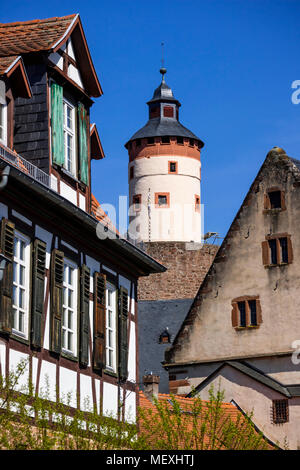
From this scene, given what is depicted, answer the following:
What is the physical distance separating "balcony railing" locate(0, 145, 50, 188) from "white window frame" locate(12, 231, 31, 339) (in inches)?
42.8

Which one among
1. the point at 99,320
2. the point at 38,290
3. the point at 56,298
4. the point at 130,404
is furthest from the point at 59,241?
the point at 130,404

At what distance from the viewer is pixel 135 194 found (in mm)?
74625

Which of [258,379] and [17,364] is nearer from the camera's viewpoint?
[17,364]

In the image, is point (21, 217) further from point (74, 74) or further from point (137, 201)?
point (137, 201)

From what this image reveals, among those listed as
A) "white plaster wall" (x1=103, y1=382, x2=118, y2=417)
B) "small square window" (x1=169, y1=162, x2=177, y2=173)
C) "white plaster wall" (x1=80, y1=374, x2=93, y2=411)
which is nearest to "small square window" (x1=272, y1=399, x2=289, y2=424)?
"white plaster wall" (x1=103, y1=382, x2=118, y2=417)

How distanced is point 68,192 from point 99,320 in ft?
8.69

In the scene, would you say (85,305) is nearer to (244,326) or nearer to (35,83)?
(35,83)

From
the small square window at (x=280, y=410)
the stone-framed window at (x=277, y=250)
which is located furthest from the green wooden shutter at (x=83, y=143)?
the small square window at (x=280, y=410)

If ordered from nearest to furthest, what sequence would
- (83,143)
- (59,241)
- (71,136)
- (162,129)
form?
1. (59,241)
2. (71,136)
3. (83,143)
4. (162,129)

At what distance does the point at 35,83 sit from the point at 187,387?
15.9m

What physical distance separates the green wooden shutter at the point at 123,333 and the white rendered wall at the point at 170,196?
47.7 meters

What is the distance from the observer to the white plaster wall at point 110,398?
2258cm

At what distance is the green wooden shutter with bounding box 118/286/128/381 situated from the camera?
78.0 feet

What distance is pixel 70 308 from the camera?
2161 centimetres
